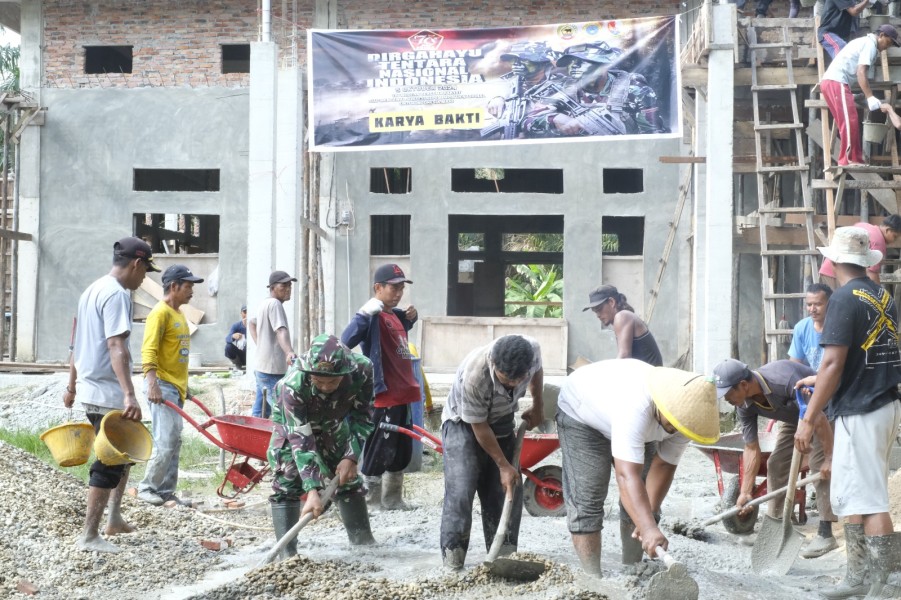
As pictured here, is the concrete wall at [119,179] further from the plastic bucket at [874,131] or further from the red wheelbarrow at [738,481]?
the red wheelbarrow at [738,481]

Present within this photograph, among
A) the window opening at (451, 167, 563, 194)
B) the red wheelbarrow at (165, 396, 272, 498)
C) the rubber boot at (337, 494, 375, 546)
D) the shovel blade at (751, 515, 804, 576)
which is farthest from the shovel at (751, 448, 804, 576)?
the window opening at (451, 167, 563, 194)

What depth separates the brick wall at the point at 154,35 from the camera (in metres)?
16.0

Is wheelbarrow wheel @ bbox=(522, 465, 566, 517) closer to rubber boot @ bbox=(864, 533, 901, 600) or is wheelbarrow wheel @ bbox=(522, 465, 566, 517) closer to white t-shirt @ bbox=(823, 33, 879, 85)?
rubber boot @ bbox=(864, 533, 901, 600)

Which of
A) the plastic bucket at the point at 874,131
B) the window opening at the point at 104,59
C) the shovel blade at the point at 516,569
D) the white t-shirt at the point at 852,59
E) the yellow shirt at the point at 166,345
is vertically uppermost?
the window opening at the point at 104,59

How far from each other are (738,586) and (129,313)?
147 inches

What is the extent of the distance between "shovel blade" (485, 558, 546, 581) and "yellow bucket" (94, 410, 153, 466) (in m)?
2.19

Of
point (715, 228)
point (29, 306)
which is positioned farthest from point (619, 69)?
point (29, 306)

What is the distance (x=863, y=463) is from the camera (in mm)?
5145

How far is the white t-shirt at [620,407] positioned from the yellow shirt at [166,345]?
3.23 metres

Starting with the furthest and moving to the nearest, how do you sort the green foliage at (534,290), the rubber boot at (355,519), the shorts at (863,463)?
1. the green foliage at (534,290)
2. the rubber boot at (355,519)
3. the shorts at (863,463)

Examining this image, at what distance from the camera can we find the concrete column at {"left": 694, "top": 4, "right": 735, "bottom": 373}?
11.2m

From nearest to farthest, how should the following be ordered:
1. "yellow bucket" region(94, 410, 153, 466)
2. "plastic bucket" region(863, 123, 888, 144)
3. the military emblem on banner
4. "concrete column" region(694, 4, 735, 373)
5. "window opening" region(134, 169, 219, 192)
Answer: "yellow bucket" region(94, 410, 153, 466)
"plastic bucket" region(863, 123, 888, 144)
"concrete column" region(694, 4, 735, 373)
the military emblem on banner
"window opening" region(134, 169, 219, 192)

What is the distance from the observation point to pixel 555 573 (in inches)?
195

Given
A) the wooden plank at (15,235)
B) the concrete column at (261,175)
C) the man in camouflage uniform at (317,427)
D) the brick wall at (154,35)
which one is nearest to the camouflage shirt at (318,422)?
the man in camouflage uniform at (317,427)
